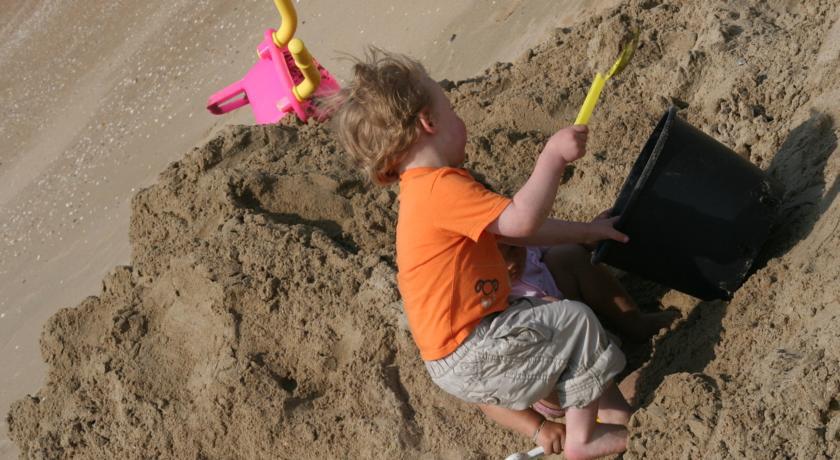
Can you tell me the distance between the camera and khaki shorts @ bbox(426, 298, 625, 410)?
244 cm

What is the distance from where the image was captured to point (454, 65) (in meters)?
5.53

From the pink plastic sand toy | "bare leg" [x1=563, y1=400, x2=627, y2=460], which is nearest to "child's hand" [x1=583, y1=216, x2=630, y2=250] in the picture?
"bare leg" [x1=563, y1=400, x2=627, y2=460]

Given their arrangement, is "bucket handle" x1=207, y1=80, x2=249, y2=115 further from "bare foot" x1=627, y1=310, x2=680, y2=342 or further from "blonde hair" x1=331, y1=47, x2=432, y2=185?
"bare foot" x1=627, y1=310, x2=680, y2=342

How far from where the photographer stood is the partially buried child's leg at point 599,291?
9.30 ft

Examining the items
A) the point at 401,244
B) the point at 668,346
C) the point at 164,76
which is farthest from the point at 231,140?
the point at 164,76

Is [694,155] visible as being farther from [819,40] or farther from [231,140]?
[231,140]

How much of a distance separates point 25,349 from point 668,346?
12.1ft

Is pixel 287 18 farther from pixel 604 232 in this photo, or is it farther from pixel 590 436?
pixel 590 436

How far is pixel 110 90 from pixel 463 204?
19.3 ft

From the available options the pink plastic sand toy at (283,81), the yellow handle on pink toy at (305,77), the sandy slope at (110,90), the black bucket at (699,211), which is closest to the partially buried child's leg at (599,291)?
the black bucket at (699,211)

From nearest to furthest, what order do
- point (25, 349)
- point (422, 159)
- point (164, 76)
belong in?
point (422, 159) < point (25, 349) < point (164, 76)

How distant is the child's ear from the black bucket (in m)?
0.54

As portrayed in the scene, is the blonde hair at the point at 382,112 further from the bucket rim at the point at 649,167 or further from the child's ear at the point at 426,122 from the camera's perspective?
the bucket rim at the point at 649,167

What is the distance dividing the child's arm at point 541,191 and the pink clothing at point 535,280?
0.36m
